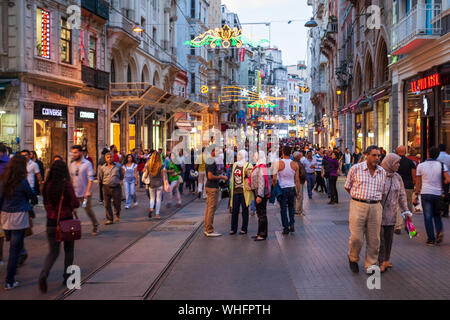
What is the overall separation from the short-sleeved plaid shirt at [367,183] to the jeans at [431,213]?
277 cm

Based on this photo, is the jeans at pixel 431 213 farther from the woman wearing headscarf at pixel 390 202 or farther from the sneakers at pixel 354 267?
the sneakers at pixel 354 267

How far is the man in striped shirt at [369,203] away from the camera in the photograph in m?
6.91

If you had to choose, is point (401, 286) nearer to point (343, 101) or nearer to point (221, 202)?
point (221, 202)

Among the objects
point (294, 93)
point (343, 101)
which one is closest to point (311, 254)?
point (343, 101)

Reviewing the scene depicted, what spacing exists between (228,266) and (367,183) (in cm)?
249

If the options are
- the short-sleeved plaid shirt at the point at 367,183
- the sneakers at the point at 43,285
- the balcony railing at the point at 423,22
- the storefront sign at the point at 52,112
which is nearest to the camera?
the sneakers at the point at 43,285

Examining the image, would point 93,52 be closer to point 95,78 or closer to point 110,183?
point 95,78

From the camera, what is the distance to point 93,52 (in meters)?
25.4

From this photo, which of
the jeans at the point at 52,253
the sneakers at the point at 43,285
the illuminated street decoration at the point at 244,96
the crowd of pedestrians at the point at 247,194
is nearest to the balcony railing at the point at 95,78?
the crowd of pedestrians at the point at 247,194

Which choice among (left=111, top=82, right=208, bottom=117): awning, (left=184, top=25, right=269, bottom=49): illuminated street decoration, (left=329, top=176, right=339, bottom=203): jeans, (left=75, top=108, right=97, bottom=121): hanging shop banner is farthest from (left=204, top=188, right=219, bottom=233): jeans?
(left=184, top=25, right=269, bottom=49): illuminated street decoration

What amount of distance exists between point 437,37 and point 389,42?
248 inches

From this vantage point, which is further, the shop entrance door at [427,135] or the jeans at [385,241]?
the shop entrance door at [427,135]

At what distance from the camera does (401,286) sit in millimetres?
6418

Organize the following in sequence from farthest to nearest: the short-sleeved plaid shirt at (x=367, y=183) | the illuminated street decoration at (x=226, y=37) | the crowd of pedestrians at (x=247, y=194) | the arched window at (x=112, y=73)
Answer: the arched window at (x=112, y=73) → the illuminated street decoration at (x=226, y=37) → the short-sleeved plaid shirt at (x=367, y=183) → the crowd of pedestrians at (x=247, y=194)
